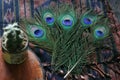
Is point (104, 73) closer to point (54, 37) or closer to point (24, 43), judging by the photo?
point (54, 37)

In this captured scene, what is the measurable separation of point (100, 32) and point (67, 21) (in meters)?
0.18

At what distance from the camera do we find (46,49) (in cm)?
148

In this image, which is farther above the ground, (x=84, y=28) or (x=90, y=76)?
(x=84, y=28)

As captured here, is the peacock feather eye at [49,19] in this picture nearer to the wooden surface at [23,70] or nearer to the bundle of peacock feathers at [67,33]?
the bundle of peacock feathers at [67,33]

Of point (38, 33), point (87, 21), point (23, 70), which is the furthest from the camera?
point (87, 21)

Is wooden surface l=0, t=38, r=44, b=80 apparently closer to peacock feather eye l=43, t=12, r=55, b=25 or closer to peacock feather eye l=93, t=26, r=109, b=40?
peacock feather eye l=43, t=12, r=55, b=25

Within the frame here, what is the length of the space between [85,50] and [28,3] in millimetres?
436

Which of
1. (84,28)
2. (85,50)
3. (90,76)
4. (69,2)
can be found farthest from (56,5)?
(90,76)

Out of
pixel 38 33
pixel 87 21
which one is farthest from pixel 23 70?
pixel 87 21

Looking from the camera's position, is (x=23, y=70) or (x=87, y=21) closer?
(x=23, y=70)

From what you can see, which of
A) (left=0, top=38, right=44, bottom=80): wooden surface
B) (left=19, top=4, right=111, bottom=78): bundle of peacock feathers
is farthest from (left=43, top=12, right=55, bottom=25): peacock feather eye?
(left=0, top=38, right=44, bottom=80): wooden surface

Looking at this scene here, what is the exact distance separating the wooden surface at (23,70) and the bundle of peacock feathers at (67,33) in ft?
0.62

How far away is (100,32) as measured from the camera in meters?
1.55

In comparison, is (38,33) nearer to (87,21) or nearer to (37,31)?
(37,31)
